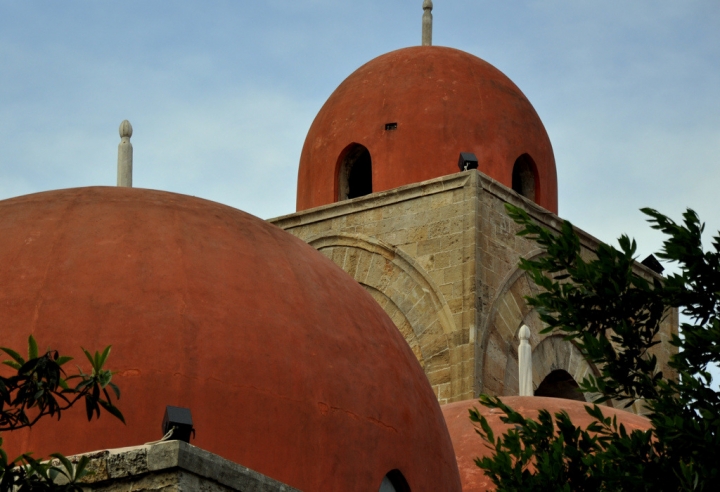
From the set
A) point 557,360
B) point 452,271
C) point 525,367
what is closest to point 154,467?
point 525,367

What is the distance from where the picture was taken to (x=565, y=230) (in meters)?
7.94

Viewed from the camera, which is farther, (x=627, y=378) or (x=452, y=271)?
(x=452, y=271)

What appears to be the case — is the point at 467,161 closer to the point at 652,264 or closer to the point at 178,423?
the point at 652,264

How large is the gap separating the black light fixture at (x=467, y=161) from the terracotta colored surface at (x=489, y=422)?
13.2 ft

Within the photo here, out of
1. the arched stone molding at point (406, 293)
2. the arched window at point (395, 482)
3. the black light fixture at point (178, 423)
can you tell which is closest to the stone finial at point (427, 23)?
the arched stone molding at point (406, 293)

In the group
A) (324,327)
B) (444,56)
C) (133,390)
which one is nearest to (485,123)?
(444,56)

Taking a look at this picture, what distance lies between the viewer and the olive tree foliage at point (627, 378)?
7.34 metres

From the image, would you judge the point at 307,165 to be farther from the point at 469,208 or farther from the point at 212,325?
the point at 212,325

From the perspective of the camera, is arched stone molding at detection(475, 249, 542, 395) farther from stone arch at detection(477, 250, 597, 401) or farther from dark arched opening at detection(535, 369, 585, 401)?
dark arched opening at detection(535, 369, 585, 401)

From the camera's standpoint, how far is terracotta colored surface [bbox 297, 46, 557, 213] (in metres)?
16.4

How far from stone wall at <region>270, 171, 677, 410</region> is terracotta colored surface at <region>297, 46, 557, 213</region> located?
48 centimetres

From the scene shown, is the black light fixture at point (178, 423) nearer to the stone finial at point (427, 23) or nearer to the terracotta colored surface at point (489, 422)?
the terracotta colored surface at point (489, 422)

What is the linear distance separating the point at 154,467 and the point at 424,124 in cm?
1004

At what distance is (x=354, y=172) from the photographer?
56.3ft
